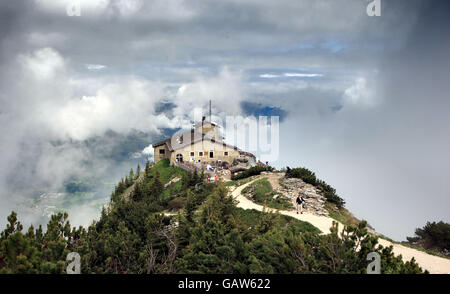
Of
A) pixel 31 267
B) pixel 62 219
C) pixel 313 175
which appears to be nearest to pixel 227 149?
pixel 313 175

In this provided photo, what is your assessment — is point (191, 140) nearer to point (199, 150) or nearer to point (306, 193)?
point (199, 150)

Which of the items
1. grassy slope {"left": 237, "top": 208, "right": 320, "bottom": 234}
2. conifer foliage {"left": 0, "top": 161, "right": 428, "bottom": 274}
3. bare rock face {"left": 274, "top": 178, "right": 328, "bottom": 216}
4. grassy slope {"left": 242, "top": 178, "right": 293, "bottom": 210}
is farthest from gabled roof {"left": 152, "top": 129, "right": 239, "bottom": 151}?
conifer foliage {"left": 0, "top": 161, "right": 428, "bottom": 274}

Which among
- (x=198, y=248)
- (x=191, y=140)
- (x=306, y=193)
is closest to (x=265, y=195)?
(x=306, y=193)

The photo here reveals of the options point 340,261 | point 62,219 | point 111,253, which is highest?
point 62,219

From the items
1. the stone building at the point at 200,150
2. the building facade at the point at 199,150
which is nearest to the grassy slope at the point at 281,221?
the stone building at the point at 200,150

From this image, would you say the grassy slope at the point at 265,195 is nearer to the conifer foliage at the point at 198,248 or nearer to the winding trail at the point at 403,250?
the winding trail at the point at 403,250

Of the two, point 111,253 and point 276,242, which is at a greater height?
point 276,242

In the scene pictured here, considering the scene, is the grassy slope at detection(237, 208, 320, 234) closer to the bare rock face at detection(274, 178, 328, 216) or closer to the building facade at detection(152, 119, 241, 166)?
the bare rock face at detection(274, 178, 328, 216)
